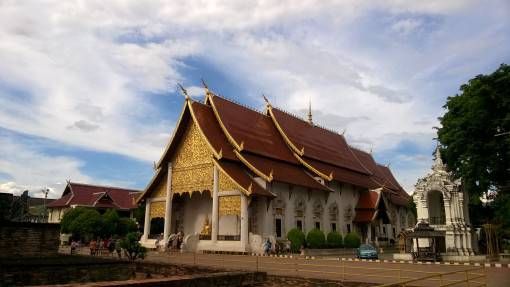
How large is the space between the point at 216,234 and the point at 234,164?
401 cm

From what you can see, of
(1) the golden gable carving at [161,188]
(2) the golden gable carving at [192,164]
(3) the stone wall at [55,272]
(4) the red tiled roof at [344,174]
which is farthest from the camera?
(4) the red tiled roof at [344,174]

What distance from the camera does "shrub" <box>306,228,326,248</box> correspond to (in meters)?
23.4

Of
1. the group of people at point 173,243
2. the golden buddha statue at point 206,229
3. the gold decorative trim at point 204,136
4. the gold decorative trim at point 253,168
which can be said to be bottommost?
the group of people at point 173,243

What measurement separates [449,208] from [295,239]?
24.9 ft

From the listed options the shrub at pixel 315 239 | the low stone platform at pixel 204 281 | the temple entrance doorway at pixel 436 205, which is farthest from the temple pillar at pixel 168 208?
the low stone platform at pixel 204 281

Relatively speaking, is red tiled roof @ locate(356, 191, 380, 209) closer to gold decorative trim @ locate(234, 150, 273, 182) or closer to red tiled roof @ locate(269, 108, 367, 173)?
red tiled roof @ locate(269, 108, 367, 173)

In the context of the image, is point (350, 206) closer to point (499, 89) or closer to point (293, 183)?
point (293, 183)

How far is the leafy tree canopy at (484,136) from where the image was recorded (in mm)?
17969

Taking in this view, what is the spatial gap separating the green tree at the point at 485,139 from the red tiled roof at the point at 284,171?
8.09 m

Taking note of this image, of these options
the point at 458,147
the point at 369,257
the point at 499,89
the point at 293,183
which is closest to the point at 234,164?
the point at 293,183

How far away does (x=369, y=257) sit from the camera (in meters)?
20.1

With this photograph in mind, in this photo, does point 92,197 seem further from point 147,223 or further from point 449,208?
point 449,208

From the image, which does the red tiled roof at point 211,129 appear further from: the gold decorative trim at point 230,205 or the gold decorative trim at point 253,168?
the gold decorative trim at point 230,205

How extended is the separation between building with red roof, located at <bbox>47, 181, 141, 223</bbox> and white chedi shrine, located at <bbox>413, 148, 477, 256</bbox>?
83.4 ft
